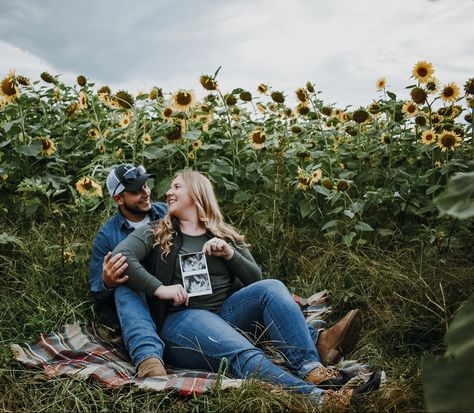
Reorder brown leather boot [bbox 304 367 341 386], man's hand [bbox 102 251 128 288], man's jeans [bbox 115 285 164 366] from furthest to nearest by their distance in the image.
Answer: man's hand [bbox 102 251 128 288], man's jeans [bbox 115 285 164 366], brown leather boot [bbox 304 367 341 386]

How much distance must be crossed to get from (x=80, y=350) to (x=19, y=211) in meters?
1.87

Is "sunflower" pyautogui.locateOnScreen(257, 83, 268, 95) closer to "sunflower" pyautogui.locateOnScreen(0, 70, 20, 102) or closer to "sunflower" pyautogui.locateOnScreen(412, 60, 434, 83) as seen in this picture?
"sunflower" pyautogui.locateOnScreen(412, 60, 434, 83)

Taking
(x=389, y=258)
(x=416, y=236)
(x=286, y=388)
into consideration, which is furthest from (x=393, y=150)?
(x=286, y=388)

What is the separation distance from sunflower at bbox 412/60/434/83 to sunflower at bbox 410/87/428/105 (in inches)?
3.6

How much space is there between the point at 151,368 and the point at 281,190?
1.71 meters

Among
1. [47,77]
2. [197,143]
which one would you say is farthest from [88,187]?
[47,77]

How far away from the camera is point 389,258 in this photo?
3682mm

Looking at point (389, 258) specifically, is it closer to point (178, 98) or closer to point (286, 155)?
point (286, 155)

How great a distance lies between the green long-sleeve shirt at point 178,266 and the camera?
117 inches

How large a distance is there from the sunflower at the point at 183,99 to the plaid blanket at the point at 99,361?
1.73 meters

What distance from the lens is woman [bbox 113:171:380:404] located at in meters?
2.62

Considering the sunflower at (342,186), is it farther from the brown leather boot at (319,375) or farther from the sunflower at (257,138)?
the brown leather boot at (319,375)

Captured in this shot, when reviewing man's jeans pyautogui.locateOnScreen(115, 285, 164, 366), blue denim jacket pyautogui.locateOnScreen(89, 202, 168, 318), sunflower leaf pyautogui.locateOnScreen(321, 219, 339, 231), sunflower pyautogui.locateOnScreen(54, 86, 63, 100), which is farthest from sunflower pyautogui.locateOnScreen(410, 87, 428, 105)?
sunflower pyautogui.locateOnScreen(54, 86, 63, 100)

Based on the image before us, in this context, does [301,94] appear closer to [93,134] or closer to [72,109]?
[93,134]
